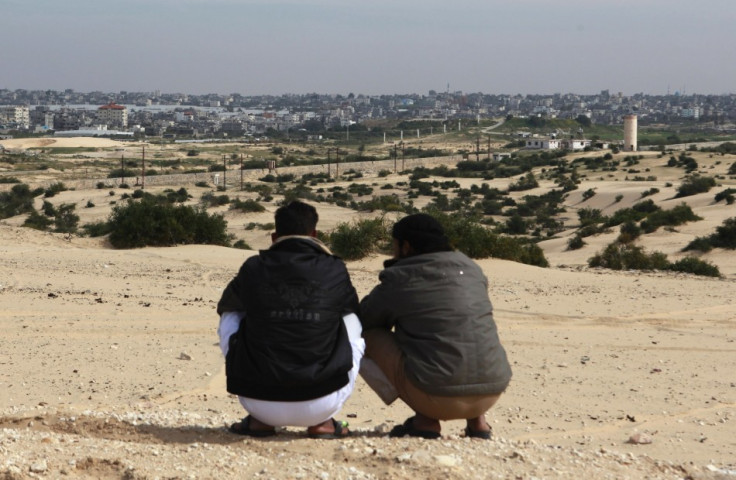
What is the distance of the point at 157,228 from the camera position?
64.5 ft

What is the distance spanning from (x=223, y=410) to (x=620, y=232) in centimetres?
2227

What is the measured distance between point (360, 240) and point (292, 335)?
490 inches

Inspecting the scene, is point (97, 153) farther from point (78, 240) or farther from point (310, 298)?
point (310, 298)

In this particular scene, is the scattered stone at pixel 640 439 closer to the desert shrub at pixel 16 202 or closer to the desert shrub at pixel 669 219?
the desert shrub at pixel 669 219

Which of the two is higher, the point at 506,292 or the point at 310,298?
the point at 310,298

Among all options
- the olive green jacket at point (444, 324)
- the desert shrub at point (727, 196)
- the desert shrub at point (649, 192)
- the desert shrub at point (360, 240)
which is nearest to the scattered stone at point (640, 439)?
the olive green jacket at point (444, 324)

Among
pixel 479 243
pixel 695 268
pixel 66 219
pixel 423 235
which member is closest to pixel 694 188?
pixel 66 219

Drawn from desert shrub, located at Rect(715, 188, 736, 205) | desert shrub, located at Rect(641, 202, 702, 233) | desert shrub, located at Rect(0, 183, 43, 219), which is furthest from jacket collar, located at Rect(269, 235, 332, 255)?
desert shrub, located at Rect(715, 188, 736, 205)

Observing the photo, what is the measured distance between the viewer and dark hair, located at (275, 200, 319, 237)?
19.7 feet

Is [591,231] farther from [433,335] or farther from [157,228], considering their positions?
[433,335]

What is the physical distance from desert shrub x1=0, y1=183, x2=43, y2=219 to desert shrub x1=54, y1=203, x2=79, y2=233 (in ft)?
4.62

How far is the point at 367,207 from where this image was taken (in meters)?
35.8

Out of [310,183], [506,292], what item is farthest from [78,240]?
[310,183]

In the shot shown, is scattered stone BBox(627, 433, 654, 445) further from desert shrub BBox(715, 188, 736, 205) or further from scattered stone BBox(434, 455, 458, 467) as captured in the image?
desert shrub BBox(715, 188, 736, 205)
